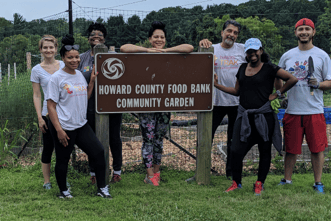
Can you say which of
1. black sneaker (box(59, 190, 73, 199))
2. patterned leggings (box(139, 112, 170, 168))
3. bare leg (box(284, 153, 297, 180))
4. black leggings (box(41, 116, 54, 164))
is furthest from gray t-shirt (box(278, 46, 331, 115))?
black leggings (box(41, 116, 54, 164))

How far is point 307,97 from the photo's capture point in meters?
4.05

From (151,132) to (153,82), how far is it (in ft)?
2.01

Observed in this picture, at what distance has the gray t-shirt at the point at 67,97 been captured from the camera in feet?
11.5

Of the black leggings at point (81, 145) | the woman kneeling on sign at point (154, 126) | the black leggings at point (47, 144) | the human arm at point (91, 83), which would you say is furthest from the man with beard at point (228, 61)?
the black leggings at point (47, 144)

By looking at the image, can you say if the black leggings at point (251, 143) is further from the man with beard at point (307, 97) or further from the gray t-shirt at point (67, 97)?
the gray t-shirt at point (67, 97)

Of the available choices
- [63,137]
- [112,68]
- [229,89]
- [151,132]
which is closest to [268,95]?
[229,89]

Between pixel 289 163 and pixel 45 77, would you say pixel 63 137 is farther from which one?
pixel 289 163

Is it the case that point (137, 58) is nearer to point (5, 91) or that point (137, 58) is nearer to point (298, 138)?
point (298, 138)

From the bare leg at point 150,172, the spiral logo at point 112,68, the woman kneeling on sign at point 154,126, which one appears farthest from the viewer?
the bare leg at point 150,172

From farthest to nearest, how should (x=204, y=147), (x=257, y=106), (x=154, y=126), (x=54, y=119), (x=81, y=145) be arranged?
1. (x=204, y=147)
2. (x=154, y=126)
3. (x=257, y=106)
4. (x=81, y=145)
5. (x=54, y=119)

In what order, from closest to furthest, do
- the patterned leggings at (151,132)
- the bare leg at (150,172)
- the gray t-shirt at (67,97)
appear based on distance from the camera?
the gray t-shirt at (67,97) < the patterned leggings at (151,132) < the bare leg at (150,172)

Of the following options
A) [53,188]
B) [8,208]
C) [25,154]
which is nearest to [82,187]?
[53,188]

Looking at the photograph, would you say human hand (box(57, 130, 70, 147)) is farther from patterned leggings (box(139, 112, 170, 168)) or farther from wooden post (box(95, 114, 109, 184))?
patterned leggings (box(139, 112, 170, 168))

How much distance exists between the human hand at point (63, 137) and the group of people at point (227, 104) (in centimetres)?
1
